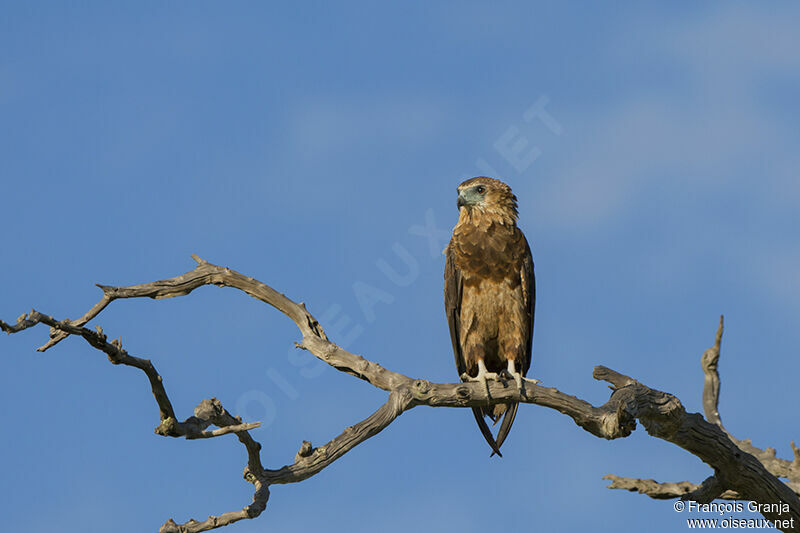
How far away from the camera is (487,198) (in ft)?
26.0

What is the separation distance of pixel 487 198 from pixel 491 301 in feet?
3.49

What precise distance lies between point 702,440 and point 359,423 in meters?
2.60

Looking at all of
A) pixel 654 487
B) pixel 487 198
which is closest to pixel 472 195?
pixel 487 198

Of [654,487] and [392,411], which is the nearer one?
[392,411]

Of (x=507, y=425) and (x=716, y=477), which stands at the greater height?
(x=507, y=425)

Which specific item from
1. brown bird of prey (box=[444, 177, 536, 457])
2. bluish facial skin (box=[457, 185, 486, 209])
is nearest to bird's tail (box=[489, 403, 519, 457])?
brown bird of prey (box=[444, 177, 536, 457])

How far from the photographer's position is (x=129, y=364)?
15.3 ft

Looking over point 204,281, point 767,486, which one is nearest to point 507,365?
point 767,486

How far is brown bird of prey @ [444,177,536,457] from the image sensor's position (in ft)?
24.4

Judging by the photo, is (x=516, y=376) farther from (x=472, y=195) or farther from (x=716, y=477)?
(x=472, y=195)

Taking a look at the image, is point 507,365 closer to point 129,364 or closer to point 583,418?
point 583,418

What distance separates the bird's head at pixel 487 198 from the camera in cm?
786

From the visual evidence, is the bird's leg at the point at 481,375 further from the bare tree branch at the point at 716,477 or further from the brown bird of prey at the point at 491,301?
the bare tree branch at the point at 716,477

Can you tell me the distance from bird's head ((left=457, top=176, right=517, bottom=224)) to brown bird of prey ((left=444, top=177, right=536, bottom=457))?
77 millimetres
